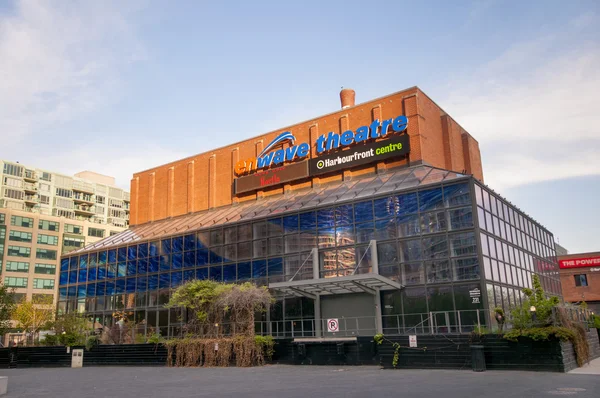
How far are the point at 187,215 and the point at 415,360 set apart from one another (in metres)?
32.3

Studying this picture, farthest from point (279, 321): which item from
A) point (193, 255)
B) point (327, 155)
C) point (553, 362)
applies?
point (553, 362)

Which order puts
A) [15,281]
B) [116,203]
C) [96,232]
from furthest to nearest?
[116,203], [96,232], [15,281]

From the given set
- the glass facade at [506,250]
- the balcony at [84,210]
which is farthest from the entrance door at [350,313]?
the balcony at [84,210]

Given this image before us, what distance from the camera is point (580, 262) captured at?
61.9 metres

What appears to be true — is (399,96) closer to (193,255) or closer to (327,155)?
(327,155)

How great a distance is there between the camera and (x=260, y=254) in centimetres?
3681

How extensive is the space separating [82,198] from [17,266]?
1378 inches

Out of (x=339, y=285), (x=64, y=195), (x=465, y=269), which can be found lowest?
(x=339, y=285)

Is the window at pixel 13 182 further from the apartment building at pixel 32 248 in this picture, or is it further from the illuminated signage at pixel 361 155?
the illuminated signage at pixel 361 155

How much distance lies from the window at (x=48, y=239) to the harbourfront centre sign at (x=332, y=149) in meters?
66.2

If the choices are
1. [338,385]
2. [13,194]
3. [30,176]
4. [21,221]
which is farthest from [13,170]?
[338,385]

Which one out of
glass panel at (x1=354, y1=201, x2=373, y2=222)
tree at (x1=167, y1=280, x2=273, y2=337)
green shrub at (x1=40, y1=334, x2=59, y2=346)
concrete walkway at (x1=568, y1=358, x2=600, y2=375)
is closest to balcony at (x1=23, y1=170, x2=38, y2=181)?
green shrub at (x1=40, y1=334, x2=59, y2=346)

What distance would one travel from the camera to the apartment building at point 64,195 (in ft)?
370

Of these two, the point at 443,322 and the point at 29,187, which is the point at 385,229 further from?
the point at 29,187
